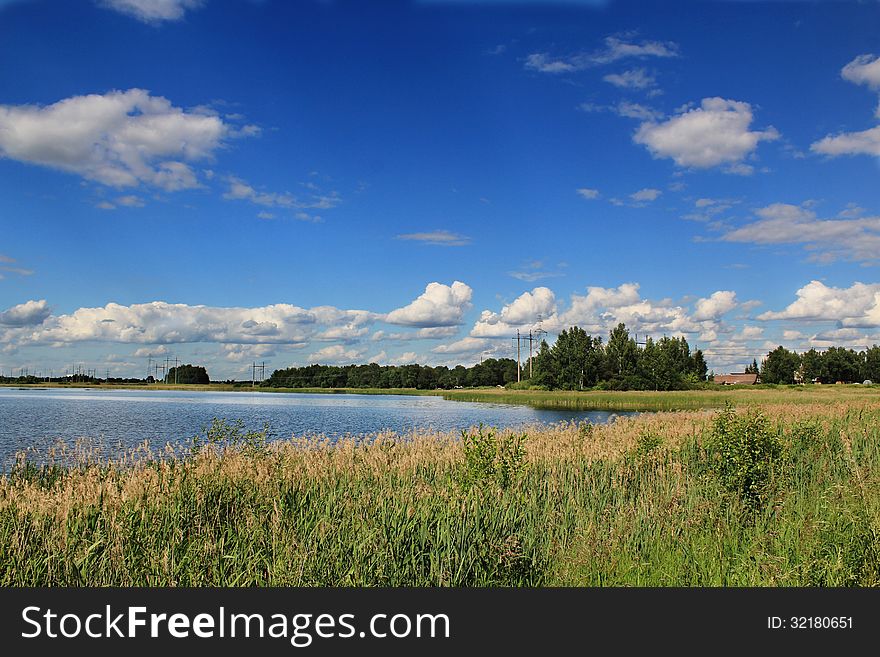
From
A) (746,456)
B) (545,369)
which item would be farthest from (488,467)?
(545,369)

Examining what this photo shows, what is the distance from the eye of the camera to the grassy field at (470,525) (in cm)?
695

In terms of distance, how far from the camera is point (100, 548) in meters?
7.68

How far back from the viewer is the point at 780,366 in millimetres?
129000

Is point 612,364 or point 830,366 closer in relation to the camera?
point 612,364

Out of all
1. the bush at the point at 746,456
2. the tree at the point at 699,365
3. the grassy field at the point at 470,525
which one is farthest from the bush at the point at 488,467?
the tree at the point at 699,365

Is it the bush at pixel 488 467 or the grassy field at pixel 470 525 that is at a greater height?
the bush at pixel 488 467

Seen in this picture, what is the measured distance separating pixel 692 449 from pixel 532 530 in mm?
8683

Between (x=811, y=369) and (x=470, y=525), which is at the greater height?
(x=811, y=369)

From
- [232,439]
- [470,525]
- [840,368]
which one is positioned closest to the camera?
[470,525]

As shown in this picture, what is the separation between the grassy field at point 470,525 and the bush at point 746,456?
0.11 ft

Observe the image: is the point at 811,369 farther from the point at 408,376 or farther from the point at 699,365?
the point at 408,376

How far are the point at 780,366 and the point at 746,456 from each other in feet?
438

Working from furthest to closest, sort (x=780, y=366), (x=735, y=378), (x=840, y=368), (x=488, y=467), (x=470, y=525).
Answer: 1. (x=735, y=378)
2. (x=840, y=368)
3. (x=780, y=366)
4. (x=488, y=467)
5. (x=470, y=525)

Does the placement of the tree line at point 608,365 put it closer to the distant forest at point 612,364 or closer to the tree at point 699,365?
the distant forest at point 612,364
